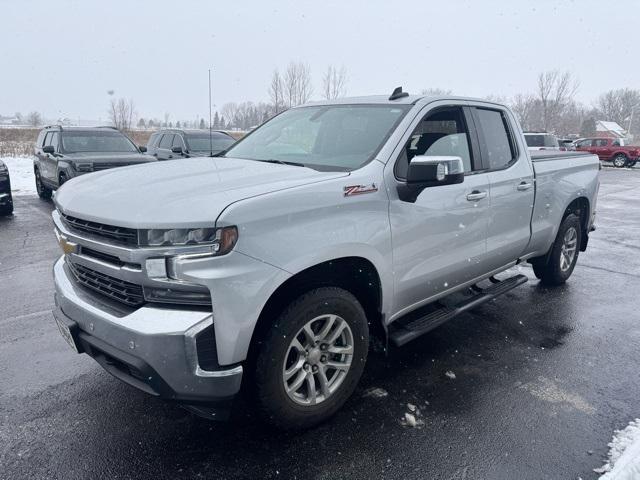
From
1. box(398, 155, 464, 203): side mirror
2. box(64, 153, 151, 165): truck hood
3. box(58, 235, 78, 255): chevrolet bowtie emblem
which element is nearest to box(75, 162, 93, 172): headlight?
box(64, 153, 151, 165): truck hood

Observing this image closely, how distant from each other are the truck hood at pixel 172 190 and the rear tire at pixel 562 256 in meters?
3.60

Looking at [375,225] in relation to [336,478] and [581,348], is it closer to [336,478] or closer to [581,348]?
[336,478]

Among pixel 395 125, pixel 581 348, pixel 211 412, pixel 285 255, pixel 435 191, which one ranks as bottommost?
pixel 581 348

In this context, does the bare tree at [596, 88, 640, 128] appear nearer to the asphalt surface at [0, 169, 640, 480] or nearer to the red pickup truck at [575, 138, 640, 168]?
the red pickup truck at [575, 138, 640, 168]

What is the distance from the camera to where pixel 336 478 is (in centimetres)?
245

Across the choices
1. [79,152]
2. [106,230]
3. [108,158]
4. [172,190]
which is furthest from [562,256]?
[79,152]

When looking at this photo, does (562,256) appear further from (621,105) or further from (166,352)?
(621,105)

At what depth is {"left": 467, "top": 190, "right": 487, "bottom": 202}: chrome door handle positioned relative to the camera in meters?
3.64

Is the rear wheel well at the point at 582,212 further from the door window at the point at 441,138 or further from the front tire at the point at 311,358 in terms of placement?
the front tire at the point at 311,358

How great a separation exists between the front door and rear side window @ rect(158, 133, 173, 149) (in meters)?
10.6

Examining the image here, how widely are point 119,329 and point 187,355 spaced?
0.39 metres

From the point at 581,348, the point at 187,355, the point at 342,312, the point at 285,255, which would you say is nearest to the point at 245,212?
the point at 285,255

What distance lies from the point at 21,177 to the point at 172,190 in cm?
1835

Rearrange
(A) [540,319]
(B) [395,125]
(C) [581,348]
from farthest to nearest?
1. (A) [540,319]
2. (C) [581,348]
3. (B) [395,125]
